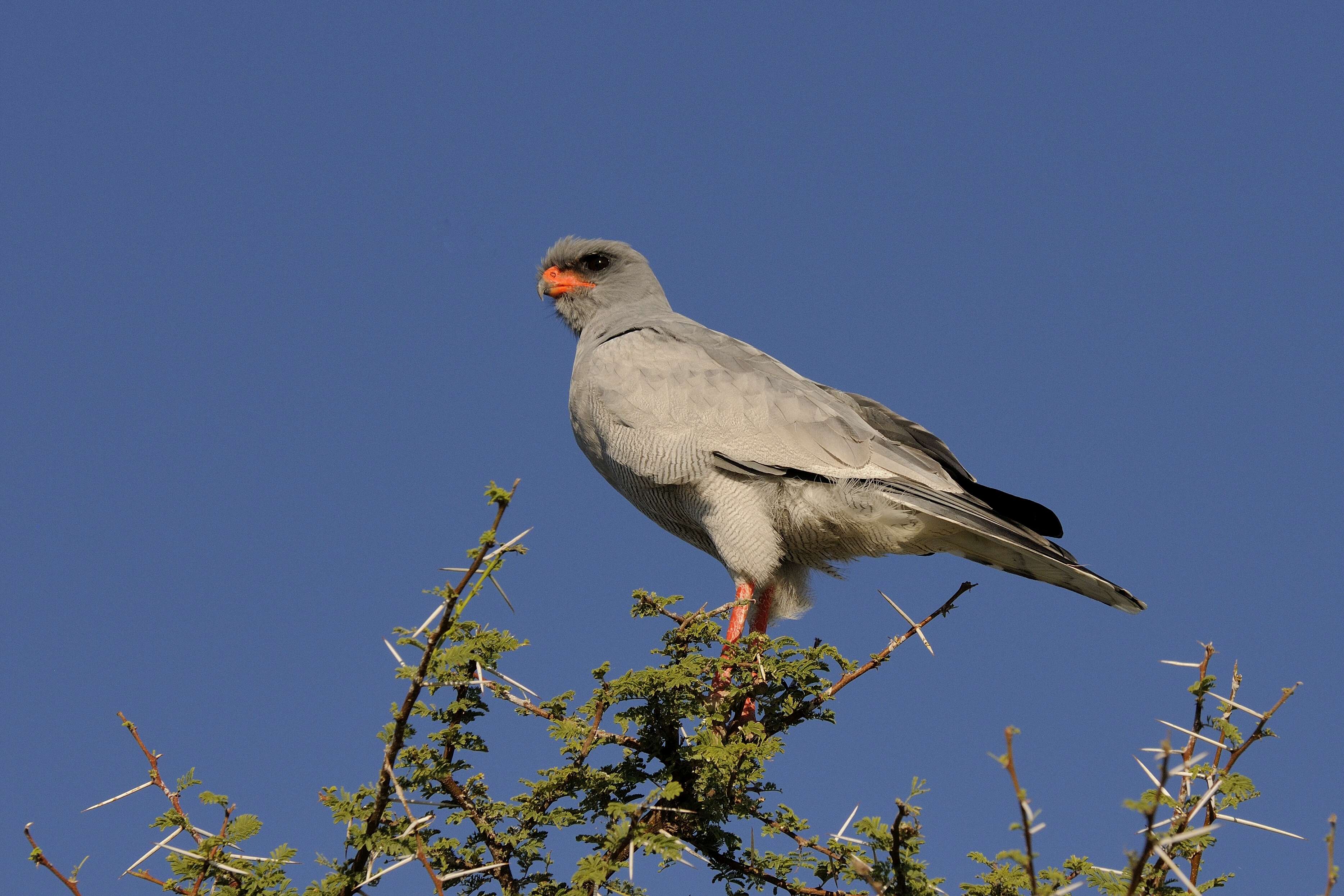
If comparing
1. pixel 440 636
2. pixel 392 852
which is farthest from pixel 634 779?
pixel 440 636

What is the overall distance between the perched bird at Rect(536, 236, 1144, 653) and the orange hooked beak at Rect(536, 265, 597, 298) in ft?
4.34

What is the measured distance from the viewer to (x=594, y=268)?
7.29 m

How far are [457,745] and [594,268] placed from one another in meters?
4.34

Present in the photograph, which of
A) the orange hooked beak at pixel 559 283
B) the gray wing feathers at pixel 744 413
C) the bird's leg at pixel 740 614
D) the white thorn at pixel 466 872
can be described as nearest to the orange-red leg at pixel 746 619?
the bird's leg at pixel 740 614

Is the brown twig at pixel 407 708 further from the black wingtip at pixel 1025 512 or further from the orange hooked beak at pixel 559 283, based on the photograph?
the orange hooked beak at pixel 559 283

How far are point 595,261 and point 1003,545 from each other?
3.36 m

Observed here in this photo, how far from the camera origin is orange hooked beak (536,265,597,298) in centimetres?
723

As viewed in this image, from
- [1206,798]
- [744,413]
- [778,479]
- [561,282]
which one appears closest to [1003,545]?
[778,479]

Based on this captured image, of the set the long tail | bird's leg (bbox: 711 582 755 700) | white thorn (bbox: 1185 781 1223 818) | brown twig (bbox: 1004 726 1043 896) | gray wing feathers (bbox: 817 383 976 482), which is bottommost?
brown twig (bbox: 1004 726 1043 896)

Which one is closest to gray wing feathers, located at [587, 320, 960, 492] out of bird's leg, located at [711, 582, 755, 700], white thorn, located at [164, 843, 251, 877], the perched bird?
the perched bird

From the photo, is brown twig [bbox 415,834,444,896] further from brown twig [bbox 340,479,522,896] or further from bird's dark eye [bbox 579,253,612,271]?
bird's dark eye [bbox 579,253,612,271]

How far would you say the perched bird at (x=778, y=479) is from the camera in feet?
17.4

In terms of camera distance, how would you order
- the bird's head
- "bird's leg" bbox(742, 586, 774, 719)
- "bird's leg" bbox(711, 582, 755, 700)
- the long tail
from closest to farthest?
the long tail < "bird's leg" bbox(711, 582, 755, 700) < "bird's leg" bbox(742, 586, 774, 719) < the bird's head

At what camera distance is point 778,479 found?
5.42 m
